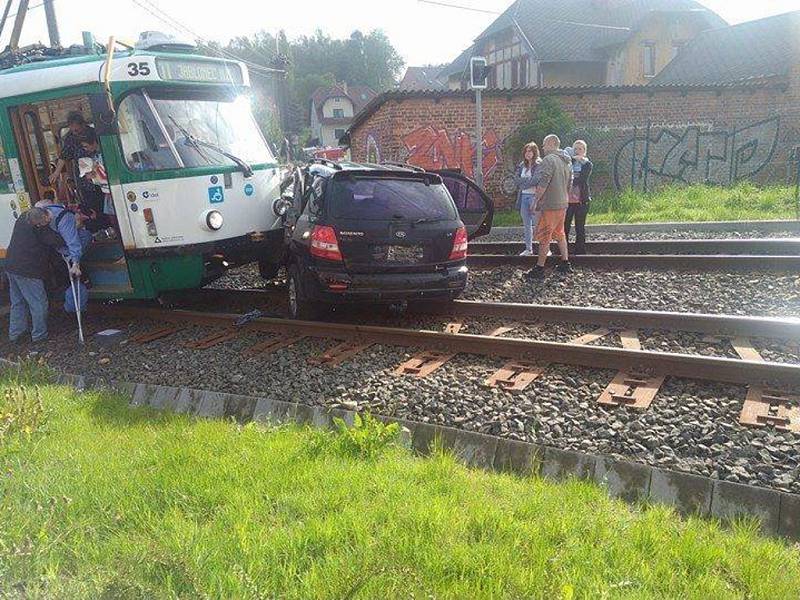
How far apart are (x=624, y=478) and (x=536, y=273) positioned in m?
5.56

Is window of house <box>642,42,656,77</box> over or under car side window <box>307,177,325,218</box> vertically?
over

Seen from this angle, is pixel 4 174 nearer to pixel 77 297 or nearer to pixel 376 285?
pixel 77 297

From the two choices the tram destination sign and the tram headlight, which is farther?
the tram headlight

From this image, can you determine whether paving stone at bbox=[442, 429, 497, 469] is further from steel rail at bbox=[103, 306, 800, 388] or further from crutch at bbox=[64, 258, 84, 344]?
crutch at bbox=[64, 258, 84, 344]

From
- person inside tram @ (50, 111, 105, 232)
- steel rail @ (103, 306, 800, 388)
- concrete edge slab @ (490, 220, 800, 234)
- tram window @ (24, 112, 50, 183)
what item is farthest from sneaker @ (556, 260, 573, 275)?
tram window @ (24, 112, 50, 183)

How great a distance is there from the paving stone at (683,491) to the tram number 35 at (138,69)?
6963 mm

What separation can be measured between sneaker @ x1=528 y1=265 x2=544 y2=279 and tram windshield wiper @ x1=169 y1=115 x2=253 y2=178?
4.27 metres

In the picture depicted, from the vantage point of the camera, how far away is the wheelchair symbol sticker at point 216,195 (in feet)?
24.8

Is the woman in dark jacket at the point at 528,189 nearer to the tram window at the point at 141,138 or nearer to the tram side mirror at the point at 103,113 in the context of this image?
the tram window at the point at 141,138

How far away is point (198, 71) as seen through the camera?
25.3 feet

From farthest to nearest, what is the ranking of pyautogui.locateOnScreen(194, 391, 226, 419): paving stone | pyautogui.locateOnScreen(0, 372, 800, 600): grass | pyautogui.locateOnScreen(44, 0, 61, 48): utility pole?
pyautogui.locateOnScreen(44, 0, 61, 48): utility pole → pyautogui.locateOnScreen(194, 391, 226, 419): paving stone → pyautogui.locateOnScreen(0, 372, 800, 600): grass

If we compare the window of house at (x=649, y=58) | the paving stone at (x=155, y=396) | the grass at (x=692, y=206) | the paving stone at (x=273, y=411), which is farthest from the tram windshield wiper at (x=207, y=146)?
the window of house at (x=649, y=58)

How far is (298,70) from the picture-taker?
102062 millimetres

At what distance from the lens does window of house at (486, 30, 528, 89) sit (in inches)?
1484
